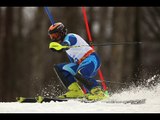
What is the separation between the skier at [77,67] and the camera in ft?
33.1

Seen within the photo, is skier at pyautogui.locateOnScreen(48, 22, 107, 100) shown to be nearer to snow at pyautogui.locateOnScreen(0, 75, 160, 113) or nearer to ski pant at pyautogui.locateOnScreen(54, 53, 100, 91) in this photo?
ski pant at pyautogui.locateOnScreen(54, 53, 100, 91)

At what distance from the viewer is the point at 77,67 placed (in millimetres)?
10328

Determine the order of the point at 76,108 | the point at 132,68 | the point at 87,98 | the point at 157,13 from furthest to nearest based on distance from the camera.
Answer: the point at 132,68, the point at 157,13, the point at 87,98, the point at 76,108

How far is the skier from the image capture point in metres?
10.1

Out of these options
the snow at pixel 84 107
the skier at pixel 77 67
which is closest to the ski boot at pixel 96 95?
the skier at pixel 77 67

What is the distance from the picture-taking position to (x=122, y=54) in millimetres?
21750

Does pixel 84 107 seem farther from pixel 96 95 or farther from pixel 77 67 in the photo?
pixel 77 67

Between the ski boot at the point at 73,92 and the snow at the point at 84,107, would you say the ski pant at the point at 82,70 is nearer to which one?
the ski boot at the point at 73,92

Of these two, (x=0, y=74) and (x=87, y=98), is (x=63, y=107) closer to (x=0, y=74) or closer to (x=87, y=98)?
(x=87, y=98)

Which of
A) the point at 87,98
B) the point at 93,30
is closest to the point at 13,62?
the point at 93,30

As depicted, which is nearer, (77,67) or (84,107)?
(84,107)

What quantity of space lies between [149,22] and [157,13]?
0.85 m

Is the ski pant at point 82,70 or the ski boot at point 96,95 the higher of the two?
the ski pant at point 82,70

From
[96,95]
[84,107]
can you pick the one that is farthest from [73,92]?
[84,107]
